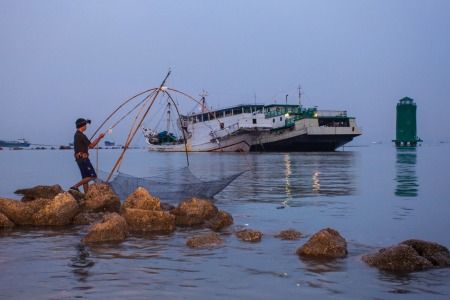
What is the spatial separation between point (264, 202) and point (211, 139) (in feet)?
165

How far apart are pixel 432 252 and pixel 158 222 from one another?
5048mm

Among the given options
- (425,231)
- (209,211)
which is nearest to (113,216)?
(209,211)

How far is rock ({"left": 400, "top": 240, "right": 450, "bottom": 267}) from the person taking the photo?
21.1 feet

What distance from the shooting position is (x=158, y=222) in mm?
9227

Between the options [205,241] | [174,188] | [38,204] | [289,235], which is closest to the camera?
[205,241]

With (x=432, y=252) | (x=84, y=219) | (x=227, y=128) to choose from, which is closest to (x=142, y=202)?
(x=84, y=219)

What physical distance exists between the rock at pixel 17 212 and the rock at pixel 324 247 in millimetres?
5944

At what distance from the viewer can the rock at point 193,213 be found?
10.0 metres

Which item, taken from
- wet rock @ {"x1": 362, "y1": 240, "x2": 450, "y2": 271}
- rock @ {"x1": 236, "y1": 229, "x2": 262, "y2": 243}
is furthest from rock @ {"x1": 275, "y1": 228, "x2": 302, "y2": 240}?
wet rock @ {"x1": 362, "y1": 240, "x2": 450, "y2": 271}

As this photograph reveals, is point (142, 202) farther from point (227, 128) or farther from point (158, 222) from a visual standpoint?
point (227, 128)

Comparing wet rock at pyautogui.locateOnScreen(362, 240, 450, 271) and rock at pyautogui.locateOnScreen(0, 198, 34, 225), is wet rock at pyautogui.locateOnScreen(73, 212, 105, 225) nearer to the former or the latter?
rock at pyautogui.locateOnScreen(0, 198, 34, 225)

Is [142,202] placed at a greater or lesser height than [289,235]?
greater

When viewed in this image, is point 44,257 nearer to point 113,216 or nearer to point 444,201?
point 113,216

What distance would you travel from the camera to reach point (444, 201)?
14.9 m
